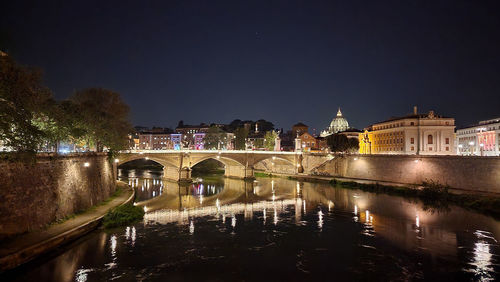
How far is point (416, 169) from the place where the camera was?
47.2 metres

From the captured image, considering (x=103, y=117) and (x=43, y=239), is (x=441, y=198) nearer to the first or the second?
(x=43, y=239)

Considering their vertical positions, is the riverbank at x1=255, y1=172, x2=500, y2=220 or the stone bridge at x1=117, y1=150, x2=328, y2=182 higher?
the stone bridge at x1=117, y1=150, x2=328, y2=182

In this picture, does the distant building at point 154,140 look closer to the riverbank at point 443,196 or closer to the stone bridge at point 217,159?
the stone bridge at point 217,159

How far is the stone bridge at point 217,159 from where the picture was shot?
52847 mm

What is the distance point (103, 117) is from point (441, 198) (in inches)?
1481

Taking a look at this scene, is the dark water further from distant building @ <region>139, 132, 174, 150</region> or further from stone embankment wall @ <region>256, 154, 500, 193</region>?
distant building @ <region>139, 132, 174, 150</region>

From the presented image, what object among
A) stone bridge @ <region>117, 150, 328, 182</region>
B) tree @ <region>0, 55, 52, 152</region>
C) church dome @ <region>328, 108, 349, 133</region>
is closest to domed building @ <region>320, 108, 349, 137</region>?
church dome @ <region>328, 108, 349, 133</region>

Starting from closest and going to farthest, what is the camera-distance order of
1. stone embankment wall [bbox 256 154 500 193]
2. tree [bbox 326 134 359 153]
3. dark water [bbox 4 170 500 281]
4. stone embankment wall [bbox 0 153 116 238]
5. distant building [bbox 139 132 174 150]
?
1. stone embankment wall [bbox 0 153 116 238]
2. dark water [bbox 4 170 500 281]
3. stone embankment wall [bbox 256 154 500 193]
4. tree [bbox 326 134 359 153]
5. distant building [bbox 139 132 174 150]

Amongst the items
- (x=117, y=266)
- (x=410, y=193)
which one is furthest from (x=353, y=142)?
(x=117, y=266)

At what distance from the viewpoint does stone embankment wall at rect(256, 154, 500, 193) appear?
37.8 meters

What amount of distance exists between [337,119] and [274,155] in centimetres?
10384

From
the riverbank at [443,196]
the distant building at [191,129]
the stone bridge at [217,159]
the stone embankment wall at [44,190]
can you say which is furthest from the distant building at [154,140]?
the stone embankment wall at [44,190]

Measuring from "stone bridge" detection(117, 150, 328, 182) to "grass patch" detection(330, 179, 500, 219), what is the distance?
24.2 m

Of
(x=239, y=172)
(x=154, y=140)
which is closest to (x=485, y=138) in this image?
(x=239, y=172)
